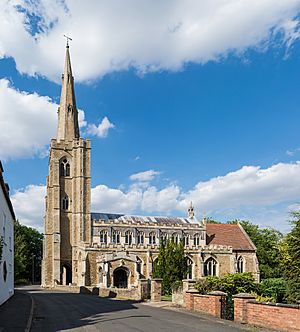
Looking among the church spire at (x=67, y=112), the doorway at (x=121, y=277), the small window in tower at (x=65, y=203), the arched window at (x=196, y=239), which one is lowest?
the doorway at (x=121, y=277)

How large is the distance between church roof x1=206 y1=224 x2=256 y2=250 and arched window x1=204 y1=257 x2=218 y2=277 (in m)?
4.35

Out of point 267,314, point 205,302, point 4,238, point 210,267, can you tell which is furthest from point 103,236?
point 267,314

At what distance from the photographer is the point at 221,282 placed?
2739 centimetres

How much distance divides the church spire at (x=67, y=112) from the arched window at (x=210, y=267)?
26644 mm

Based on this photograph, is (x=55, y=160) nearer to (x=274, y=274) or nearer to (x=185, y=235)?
(x=185, y=235)

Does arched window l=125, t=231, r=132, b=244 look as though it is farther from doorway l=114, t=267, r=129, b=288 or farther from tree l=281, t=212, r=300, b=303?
tree l=281, t=212, r=300, b=303

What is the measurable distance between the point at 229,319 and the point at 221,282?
328 inches

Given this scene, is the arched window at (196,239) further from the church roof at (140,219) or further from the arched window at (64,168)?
the arched window at (64,168)

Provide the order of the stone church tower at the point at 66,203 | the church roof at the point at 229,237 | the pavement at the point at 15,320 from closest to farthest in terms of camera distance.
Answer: the pavement at the point at 15,320, the stone church tower at the point at 66,203, the church roof at the point at 229,237

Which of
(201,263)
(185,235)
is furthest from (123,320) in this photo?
(185,235)

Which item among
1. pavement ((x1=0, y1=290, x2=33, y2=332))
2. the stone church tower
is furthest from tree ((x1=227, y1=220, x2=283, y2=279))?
pavement ((x1=0, y1=290, x2=33, y2=332))

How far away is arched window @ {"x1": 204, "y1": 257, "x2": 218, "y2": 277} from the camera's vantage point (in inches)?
2579

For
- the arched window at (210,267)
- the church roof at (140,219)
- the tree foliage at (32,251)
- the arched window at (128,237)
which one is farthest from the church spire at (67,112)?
the arched window at (210,267)

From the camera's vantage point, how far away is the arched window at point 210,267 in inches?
2579
